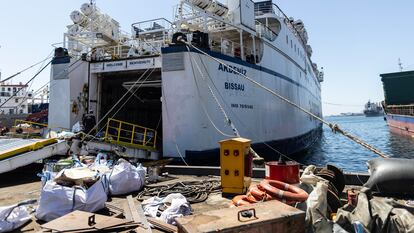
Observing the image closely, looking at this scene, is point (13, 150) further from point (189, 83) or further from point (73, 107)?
point (189, 83)

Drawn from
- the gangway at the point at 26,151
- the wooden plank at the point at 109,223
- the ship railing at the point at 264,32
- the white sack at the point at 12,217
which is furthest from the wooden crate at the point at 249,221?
the ship railing at the point at 264,32

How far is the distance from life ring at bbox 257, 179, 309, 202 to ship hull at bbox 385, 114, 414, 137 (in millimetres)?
32647

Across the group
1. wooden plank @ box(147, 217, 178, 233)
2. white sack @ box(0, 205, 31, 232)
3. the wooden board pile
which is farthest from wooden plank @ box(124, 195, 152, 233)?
white sack @ box(0, 205, 31, 232)

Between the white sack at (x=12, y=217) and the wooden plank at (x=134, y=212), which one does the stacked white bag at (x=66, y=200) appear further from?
the wooden plank at (x=134, y=212)

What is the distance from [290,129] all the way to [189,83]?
1114 centimetres

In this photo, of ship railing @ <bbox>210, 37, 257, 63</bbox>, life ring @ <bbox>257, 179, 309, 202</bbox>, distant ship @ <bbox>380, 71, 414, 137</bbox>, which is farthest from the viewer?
distant ship @ <bbox>380, 71, 414, 137</bbox>

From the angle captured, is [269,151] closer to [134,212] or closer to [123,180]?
[123,180]

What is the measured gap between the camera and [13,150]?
9.63 m

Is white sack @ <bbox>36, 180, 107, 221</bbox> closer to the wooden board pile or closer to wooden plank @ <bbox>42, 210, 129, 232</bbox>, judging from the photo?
the wooden board pile

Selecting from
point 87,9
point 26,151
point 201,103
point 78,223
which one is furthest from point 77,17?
point 78,223

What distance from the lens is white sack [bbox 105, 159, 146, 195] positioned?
274 inches

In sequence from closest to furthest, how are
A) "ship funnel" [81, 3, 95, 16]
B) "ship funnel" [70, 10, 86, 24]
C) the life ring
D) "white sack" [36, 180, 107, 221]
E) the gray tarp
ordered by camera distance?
1. the gray tarp
2. the life ring
3. "white sack" [36, 180, 107, 221]
4. "ship funnel" [81, 3, 95, 16]
5. "ship funnel" [70, 10, 86, 24]

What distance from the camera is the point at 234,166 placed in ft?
21.5

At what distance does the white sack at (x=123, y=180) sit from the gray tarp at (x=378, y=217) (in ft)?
15.4
